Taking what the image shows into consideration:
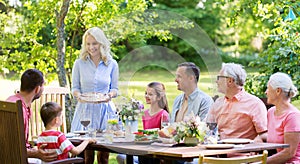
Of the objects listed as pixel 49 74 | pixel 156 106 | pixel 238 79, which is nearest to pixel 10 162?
pixel 156 106

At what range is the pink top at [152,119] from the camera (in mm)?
4609

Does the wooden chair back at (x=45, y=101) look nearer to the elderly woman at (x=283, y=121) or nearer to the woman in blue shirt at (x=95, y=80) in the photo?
the woman in blue shirt at (x=95, y=80)

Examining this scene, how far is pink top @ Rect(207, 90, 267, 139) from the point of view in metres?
4.24

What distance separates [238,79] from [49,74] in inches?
137

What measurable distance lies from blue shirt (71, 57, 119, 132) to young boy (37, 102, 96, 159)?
3.42ft

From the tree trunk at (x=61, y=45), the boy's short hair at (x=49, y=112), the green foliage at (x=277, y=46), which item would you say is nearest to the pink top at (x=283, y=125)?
the boy's short hair at (x=49, y=112)

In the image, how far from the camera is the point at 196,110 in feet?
14.5

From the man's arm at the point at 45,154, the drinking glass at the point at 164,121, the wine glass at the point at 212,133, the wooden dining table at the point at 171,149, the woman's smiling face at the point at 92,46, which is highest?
the woman's smiling face at the point at 92,46

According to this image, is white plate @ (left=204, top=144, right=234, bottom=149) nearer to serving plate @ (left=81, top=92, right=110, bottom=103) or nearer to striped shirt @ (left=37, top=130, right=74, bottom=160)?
striped shirt @ (left=37, top=130, right=74, bottom=160)

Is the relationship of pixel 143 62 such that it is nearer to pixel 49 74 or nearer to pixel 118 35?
pixel 118 35

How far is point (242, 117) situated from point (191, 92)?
396 millimetres

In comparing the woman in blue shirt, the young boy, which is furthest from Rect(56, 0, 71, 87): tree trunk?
the young boy

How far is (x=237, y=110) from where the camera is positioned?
430 centimetres

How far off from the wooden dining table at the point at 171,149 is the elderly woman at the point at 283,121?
0.09m
